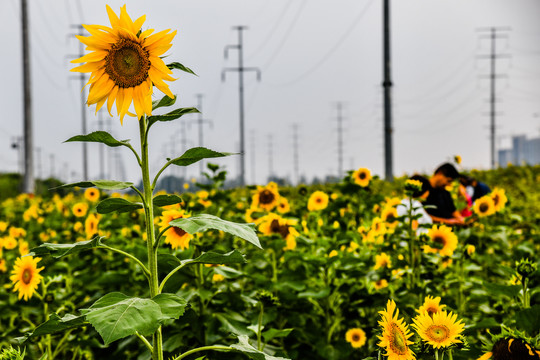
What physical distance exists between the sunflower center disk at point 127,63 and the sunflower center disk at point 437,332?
2.56 ft

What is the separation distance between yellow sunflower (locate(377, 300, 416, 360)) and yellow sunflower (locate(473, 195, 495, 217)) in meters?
2.05

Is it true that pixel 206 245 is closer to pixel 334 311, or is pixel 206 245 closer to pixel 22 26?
pixel 334 311

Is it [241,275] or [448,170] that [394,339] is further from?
[448,170]

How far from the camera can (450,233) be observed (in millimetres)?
2406

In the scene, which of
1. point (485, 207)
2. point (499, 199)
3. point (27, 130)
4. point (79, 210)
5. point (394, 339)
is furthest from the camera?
point (27, 130)

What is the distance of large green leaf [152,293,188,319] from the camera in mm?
1036

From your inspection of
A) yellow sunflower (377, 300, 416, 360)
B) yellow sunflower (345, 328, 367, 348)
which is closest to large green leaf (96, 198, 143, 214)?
yellow sunflower (377, 300, 416, 360)

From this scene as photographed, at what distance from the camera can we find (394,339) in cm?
109

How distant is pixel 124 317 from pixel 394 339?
20.0 inches

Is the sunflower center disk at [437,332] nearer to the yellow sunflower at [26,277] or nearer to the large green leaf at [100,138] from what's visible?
the large green leaf at [100,138]

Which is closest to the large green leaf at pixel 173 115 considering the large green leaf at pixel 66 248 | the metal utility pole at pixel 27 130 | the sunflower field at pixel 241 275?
the sunflower field at pixel 241 275

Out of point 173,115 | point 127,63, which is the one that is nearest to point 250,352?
point 173,115

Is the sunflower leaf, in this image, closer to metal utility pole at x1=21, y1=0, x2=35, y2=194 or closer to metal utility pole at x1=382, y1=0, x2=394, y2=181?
metal utility pole at x1=382, y1=0, x2=394, y2=181

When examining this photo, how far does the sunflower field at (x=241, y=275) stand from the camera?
1131mm
